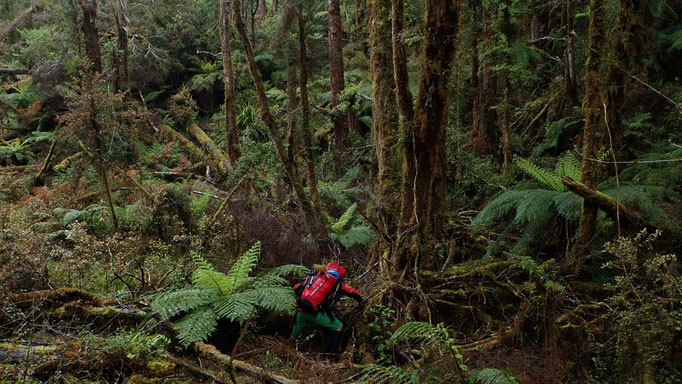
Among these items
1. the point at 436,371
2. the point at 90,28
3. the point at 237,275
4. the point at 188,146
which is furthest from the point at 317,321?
the point at 188,146

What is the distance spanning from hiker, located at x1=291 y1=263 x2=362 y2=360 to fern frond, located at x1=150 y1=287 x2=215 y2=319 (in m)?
1.00

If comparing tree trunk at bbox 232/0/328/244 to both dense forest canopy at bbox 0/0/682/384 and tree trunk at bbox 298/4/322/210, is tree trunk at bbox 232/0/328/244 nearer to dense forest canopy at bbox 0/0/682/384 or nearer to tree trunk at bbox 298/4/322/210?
dense forest canopy at bbox 0/0/682/384

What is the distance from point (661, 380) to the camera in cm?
321

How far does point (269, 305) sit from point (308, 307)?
0.42 m

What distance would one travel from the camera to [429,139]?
467 cm

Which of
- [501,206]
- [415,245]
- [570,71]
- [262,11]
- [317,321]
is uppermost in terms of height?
[262,11]

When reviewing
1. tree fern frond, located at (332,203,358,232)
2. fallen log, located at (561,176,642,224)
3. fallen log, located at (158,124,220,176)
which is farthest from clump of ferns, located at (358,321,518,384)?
fallen log, located at (158,124,220,176)

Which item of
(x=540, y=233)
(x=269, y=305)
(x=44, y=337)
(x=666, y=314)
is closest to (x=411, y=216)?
(x=540, y=233)

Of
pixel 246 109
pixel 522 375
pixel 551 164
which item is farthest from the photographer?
pixel 246 109

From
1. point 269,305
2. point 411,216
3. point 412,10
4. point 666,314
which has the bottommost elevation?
point 269,305

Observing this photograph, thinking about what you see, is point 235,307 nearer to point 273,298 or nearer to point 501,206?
point 273,298

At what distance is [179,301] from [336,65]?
8469mm

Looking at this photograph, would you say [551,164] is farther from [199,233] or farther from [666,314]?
[199,233]

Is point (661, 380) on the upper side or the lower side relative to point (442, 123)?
lower
